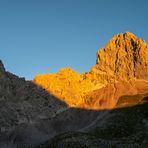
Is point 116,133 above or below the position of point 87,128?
below

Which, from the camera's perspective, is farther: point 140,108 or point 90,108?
point 90,108

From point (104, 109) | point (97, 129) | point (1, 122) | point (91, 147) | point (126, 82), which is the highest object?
point (1, 122)

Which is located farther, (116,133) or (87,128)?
(87,128)

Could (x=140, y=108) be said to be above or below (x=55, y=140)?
above

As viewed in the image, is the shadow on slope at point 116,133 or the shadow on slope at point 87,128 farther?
the shadow on slope at point 87,128

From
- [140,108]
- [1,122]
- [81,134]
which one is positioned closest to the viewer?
[81,134]

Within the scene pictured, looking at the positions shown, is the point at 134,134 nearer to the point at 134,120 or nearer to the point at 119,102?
the point at 134,120

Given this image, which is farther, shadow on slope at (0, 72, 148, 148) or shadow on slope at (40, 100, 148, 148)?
shadow on slope at (0, 72, 148, 148)

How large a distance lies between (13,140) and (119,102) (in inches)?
705

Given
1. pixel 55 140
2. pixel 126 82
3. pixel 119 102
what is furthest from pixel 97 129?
pixel 126 82

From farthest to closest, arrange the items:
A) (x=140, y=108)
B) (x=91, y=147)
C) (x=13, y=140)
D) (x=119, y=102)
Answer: (x=13, y=140) → (x=119, y=102) → (x=140, y=108) → (x=91, y=147)

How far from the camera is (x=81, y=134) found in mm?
33125

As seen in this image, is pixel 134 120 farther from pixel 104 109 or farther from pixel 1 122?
pixel 1 122

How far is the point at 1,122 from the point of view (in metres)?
195
